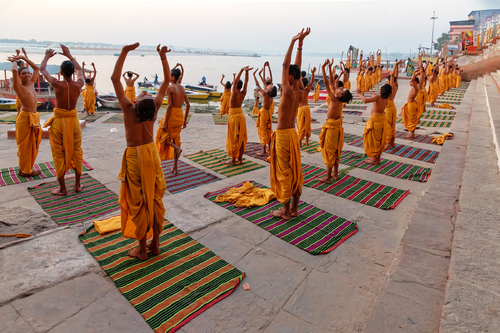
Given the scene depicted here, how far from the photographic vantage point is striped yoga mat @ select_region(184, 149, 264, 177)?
713 cm

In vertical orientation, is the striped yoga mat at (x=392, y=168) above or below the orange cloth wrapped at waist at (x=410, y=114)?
below

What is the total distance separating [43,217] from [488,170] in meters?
6.96

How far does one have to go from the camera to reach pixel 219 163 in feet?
25.3

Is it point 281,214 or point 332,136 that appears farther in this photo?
point 332,136

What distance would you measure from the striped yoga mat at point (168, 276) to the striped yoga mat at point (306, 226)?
1.03 m

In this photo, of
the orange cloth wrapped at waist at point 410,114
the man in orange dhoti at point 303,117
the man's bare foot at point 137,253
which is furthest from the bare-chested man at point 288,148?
the orange cloth wrapped at waist at point 410,114

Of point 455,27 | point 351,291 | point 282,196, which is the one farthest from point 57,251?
point 455,27

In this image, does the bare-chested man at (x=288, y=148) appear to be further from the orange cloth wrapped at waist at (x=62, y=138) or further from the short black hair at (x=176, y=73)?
the orange cloth wrapped at waist at (x=62, y=138)

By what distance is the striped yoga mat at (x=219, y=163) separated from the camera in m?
7.13

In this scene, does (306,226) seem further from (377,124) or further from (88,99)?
(88,99)

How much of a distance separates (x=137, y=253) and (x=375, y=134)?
19.4 feet

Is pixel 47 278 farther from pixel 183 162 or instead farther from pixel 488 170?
pixel 488 170

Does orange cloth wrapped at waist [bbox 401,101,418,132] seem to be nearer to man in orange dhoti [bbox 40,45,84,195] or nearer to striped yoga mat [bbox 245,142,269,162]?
striped yoga mat [bbox 245,142,269,162]

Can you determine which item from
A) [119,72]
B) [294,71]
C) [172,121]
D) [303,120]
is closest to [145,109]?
[119,72]
